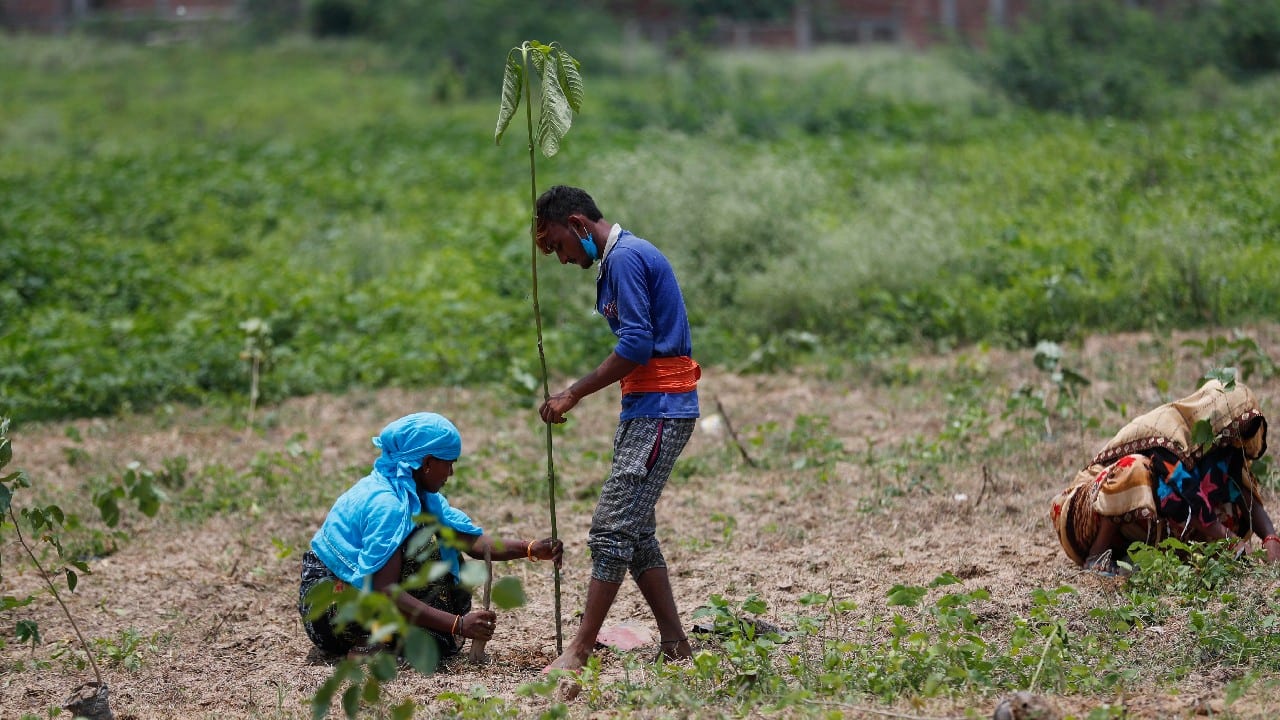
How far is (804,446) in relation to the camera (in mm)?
6719

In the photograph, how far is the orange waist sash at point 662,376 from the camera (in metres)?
4.01

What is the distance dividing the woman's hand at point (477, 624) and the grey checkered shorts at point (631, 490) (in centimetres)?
39

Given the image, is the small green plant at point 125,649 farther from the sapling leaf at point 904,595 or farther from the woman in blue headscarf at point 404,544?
the sapling leaf at point 904,595

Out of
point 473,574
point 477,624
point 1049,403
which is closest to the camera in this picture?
point 473,574

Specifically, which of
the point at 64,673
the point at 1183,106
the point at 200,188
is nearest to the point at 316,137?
the point at 200,188

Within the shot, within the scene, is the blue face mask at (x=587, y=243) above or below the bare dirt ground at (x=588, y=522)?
above

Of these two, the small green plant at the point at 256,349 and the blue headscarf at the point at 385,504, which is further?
the small green plant at the point at 256,349

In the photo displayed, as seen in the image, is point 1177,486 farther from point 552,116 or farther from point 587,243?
point 552,116

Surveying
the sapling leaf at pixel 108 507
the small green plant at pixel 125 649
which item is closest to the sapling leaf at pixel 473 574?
the sapling leaf at pixel 108 507

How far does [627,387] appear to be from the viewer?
161 inches

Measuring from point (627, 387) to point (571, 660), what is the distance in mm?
895

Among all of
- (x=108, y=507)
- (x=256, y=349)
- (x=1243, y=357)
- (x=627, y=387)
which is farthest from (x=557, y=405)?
(x=256, y=349)

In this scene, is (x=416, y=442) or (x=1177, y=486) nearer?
(x=416, y=442)

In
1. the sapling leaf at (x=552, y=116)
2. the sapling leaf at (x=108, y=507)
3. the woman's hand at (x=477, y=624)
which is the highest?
the sapling leaf at (x=552, y=116)
